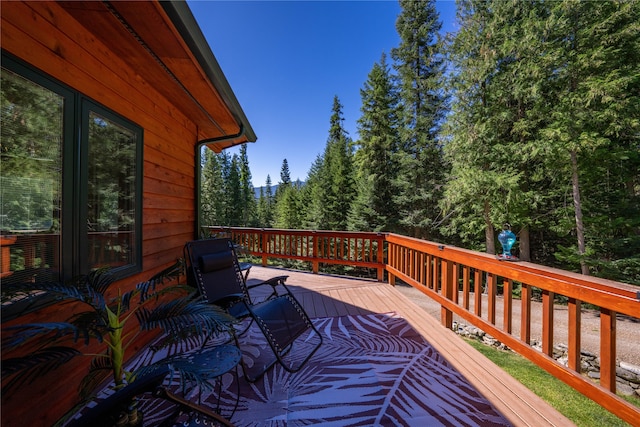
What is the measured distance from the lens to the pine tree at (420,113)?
11.4 meters

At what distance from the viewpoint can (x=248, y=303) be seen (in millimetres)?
2521

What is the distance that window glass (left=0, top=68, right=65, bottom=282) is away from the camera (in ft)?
4.19

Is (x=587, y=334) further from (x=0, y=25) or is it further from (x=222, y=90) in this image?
(x=0, y=25)

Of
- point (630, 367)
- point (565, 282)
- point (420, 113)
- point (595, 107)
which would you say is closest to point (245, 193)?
point (420, 113)

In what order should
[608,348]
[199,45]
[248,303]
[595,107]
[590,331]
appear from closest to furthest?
[608,348] → [199,45] → [248,303] → [590,331] → [595,107]

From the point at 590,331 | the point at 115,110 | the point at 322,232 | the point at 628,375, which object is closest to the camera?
the point at 115,110

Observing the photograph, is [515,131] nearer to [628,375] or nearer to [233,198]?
[628,375]

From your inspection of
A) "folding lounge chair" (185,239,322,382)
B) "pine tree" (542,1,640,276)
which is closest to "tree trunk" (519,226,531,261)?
"pine tree" (542,1,640,276)

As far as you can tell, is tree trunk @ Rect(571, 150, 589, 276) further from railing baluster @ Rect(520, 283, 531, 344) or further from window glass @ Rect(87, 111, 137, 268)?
window glass @ Rect(87, 111, 137, 268)

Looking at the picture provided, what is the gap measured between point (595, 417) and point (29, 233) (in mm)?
4747

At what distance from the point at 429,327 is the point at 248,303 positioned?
1971mm

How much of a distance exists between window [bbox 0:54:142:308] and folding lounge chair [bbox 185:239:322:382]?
0.62m

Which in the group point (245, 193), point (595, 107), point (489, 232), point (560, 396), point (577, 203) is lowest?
point (560, 396)

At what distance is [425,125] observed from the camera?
447 inches
